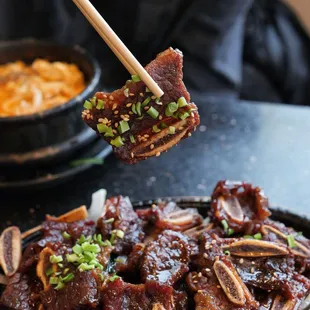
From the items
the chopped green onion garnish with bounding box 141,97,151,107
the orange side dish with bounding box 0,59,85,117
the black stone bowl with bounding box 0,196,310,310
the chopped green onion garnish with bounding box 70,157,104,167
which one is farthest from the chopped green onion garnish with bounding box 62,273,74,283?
the orange side dish with bounding box 0,59,85,117

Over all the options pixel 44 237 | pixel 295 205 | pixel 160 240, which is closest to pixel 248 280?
pixel 160 240

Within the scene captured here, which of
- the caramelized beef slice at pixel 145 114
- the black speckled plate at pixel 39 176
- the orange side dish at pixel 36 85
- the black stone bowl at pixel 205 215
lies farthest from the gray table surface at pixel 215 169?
the caramelized beef slice at pixel 145 114

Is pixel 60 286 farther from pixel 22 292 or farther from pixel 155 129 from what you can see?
pixel 155 129

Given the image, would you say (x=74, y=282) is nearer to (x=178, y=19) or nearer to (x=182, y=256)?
(x=182, y=256)

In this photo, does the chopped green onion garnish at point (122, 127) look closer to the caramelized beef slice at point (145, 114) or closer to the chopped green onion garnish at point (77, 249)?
the caramelized beef slice at point (145, 114)

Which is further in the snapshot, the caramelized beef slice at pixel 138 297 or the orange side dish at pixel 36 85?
the orange side dish at pixel 36 85
